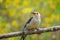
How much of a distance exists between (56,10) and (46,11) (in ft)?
1.48

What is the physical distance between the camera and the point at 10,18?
8656 millimetres

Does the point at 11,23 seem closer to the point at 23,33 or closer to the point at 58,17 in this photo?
the point at 58,17

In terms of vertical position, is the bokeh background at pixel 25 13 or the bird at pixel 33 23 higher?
the bird at pixel 33 23

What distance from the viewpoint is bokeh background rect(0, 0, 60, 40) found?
797cm

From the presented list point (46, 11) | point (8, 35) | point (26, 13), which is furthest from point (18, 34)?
point (46, 11)

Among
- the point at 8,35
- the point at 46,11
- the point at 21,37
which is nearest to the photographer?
the point at 8,35

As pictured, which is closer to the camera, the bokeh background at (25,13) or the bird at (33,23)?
the bird at (33,23)

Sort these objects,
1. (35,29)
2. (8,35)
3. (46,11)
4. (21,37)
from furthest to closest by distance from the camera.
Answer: (46,11), (35,29), (21,37), (8,35)

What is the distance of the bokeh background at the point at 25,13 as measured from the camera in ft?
26.1

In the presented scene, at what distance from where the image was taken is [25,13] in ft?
26.4

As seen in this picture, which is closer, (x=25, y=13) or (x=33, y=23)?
(x=33, y=23)

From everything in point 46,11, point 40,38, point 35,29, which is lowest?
point 40,38

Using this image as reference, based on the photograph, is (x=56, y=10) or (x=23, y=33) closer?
(x=23, y=33)

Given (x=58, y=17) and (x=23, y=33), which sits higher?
(x=23, y=33)
